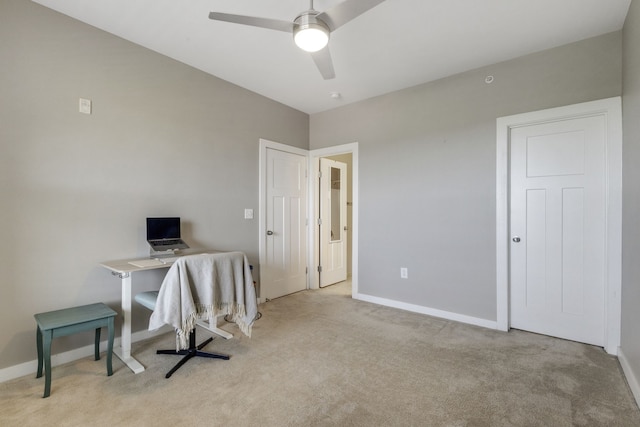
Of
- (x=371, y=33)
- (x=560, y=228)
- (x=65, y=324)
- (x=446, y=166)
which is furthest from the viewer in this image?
(x=446, y=166)

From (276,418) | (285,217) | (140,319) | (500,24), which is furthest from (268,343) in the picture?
(500,24)

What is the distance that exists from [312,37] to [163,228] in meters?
2.07

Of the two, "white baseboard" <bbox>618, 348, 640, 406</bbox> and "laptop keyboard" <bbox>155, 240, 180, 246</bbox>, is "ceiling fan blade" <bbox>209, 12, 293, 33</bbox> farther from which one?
"white baseboard" <bbox>618, 348, 640, 406</bbox>

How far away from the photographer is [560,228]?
106 inches

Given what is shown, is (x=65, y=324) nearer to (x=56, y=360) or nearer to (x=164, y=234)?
(x=56, y=360)

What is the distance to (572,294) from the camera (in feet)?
8.69

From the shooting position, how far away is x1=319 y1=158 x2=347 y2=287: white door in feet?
15.1

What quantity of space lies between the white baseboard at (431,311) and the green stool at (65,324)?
109 inches

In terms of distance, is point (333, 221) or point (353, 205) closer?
point (353, 205)

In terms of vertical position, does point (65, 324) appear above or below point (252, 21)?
below

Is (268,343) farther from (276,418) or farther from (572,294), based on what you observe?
(572,294)

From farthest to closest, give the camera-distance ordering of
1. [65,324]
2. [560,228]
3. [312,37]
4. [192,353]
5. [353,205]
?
1. [353,205]
2. [560,228]
3. [192,353]
4. [65,324]
5. [312,37]

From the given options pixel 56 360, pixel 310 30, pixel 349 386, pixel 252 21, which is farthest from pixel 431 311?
pixel 56 360

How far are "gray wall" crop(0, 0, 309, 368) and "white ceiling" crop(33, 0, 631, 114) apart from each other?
26 cm
